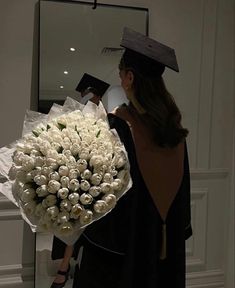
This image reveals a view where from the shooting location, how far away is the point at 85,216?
4.84 feet

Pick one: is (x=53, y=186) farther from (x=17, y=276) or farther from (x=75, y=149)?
(x=17, y=276)

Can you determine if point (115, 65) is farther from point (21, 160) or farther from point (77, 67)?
point (21, 160)

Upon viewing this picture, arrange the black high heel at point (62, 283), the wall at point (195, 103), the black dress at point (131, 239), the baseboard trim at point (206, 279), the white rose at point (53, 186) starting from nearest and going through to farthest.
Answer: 1. the white rose at point (53, 186)
2. the black dress at point (131, 239)
3. the wall at point (195, 103)
4. the black high heel at point (62, 283)
5. the baseboard trim at point (206, 279)

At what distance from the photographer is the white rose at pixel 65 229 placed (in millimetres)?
1470

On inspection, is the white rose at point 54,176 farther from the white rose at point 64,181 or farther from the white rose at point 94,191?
the white rose at point 94,191

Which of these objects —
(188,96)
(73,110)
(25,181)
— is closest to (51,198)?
(25,181)

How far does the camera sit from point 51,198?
1.45 meters

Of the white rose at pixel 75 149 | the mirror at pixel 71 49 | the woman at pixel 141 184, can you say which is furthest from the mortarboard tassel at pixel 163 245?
the mirror at pixel 71 49

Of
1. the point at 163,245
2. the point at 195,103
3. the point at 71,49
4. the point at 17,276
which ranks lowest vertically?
the point at 17,276

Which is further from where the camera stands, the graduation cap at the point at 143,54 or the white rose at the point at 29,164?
the graduation cap at the point at 143,54

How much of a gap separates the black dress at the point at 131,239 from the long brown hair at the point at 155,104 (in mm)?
114


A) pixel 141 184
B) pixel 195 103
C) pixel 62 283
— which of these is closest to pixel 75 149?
pixel 141 184

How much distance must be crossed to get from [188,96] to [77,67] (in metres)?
0.85

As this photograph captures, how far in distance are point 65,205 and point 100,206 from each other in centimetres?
12
